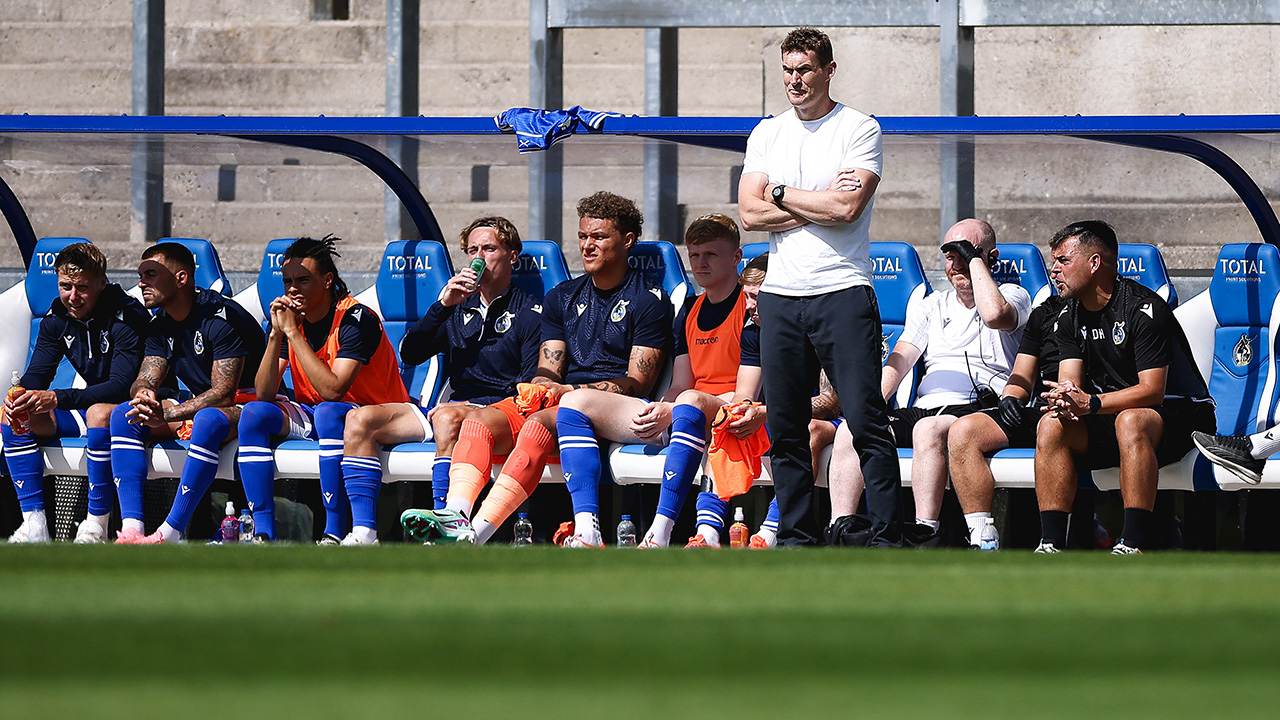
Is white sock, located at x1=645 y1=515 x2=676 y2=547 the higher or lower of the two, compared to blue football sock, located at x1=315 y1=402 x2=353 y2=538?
lower

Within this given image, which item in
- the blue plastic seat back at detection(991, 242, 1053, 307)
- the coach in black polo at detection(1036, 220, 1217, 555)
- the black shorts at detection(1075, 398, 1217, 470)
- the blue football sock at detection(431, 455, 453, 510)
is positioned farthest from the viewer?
the blue plastic seat back at detection(991, 242, 1053, 307)

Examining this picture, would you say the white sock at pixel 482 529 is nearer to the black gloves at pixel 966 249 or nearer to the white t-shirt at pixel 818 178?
the white t-shirt at pixel 818 178

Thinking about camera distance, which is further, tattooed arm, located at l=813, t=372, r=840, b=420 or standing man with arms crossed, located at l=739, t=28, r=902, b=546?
tattooed arm, located at l=813, t=372, r=840, b=420

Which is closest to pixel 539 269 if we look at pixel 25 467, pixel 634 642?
pixel 25 467

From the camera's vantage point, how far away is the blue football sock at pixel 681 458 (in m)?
5.59

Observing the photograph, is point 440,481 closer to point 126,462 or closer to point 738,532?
point 738,532

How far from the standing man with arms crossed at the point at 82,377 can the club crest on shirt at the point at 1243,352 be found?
179 inches

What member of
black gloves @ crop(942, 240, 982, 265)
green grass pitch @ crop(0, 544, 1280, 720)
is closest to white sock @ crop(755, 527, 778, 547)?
black gloves @ crop(942, 240, 982, 265)

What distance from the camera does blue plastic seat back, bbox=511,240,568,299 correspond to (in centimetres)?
673

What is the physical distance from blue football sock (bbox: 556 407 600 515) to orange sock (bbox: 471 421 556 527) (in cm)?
9

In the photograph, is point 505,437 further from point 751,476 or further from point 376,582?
point 376,582

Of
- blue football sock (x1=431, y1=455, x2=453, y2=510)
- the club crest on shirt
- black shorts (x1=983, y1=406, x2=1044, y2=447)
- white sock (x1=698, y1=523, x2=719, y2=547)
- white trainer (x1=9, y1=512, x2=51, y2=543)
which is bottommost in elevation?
white trainer (x1=9, y1=512, x2=51, y2=543)

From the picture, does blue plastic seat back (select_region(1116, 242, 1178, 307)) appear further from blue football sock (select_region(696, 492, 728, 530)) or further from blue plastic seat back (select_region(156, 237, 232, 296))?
blue plastic seat back (select_region(156, 237, 232, 296))

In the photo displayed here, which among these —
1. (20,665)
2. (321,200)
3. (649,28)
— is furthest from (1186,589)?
(649,28)
